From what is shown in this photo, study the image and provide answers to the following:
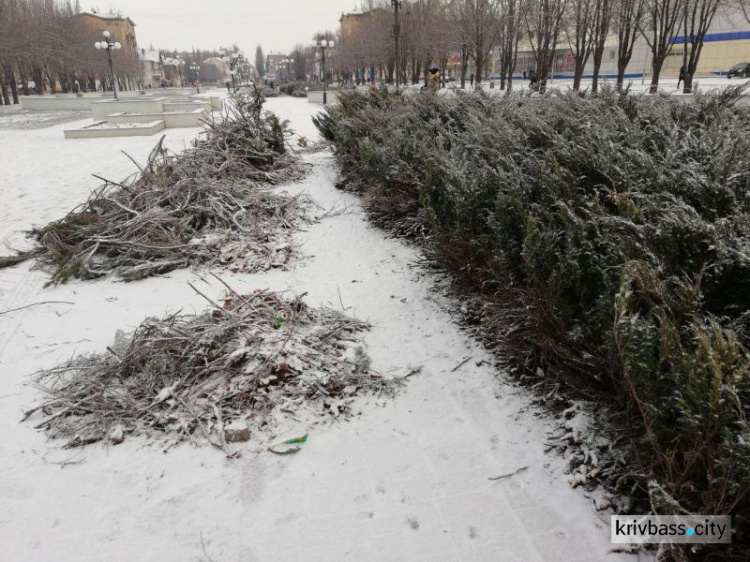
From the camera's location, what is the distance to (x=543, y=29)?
883 inches

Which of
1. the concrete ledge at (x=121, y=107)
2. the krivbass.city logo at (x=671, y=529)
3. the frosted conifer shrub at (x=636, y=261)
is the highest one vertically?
the concrete ledge at (x=121, y=107)

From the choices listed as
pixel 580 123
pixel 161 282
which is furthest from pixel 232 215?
pixel 580 123

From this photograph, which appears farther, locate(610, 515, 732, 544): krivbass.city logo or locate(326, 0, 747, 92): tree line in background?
locate(326, 0, 747, 92): tree line in background

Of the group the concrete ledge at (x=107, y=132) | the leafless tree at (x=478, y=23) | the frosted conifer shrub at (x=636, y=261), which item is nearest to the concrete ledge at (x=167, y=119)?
the concrete ledge at (x=107, y=132)

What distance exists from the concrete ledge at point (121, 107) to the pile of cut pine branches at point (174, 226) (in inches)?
671

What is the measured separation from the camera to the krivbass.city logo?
1.80 m

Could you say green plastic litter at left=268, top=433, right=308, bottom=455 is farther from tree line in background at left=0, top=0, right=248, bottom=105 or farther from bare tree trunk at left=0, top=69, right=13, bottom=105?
bare tree trunk at left=0, top=69, right=13, bottom=105

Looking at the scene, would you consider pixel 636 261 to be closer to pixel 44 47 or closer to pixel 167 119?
pixel 167 119

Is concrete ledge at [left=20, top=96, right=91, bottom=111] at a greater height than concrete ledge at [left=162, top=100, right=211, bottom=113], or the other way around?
concrete ledge at [left=20, top=96, right=91, bottom=111]

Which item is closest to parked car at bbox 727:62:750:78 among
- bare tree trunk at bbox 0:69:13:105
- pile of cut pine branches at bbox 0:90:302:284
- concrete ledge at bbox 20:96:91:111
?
pile of cut pine branches at bbox 0:90:302:284

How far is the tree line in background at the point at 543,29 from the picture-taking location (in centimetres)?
2075

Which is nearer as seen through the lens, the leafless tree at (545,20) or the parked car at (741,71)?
the leafless tree at (545,20)

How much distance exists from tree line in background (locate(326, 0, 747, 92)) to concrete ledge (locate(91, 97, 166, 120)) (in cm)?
1276

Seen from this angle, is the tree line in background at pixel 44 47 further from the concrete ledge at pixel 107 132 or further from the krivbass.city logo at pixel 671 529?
the krivbass.city logo at pixel 671 529
